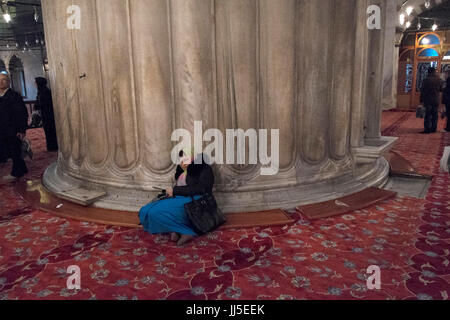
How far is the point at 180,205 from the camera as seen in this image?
3.20m

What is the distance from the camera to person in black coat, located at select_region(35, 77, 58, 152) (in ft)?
22.8

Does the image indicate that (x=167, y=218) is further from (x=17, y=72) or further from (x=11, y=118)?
(x=17, y=72)

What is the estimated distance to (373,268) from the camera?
268 cm

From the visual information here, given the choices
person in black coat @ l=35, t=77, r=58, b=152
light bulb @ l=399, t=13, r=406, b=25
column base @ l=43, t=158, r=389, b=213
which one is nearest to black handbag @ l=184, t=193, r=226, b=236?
column base @ l=43, t=158, r=389, b=213

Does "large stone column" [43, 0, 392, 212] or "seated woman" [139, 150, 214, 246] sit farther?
"large stone column" [43, 0, 392, 212]

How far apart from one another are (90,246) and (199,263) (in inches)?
41.1

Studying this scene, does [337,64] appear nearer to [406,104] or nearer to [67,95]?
[67,95]

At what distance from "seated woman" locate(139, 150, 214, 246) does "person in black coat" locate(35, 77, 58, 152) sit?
4.85 meters

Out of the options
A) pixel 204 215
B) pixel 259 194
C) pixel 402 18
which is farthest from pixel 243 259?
pixel 402 18

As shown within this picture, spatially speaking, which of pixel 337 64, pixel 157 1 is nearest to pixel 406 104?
pixel 337 64

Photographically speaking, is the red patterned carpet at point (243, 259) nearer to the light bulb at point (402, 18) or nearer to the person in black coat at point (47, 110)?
the person in black coat at point (47, 110)

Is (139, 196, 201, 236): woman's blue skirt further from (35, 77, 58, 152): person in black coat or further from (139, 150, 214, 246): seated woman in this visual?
(35, 77, 58, 152): person in black coat

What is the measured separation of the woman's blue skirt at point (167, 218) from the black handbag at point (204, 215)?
0.06 m

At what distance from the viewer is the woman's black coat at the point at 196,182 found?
10.7 ft
